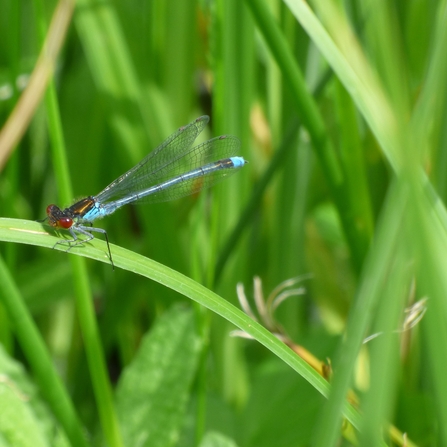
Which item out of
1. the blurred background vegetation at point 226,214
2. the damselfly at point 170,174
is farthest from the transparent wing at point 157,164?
the blurred background vegetation at point 226,214

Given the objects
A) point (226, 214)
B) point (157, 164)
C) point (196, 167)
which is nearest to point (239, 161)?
point (226, 214)

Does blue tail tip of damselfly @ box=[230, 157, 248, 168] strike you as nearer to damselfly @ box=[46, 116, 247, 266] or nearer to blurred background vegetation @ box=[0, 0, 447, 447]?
damselfly @ box=[46, 116, 247, 266]

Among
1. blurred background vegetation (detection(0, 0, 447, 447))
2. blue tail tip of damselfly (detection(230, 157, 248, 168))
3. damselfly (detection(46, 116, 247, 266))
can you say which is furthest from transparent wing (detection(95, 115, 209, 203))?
blue tail tip of damselfly (detection(230, 157, 248, 168))

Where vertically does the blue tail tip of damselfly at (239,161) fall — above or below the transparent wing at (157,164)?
below

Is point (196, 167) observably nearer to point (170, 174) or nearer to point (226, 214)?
point (170, 174)

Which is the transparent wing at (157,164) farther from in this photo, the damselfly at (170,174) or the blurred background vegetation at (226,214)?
the blurred background vegetation at (226,214)

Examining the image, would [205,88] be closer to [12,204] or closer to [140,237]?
[140,237]

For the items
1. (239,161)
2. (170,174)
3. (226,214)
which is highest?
(170,174)
